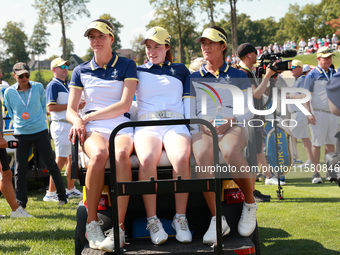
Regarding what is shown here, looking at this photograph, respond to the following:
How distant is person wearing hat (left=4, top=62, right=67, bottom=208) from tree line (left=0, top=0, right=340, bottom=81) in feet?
94.8

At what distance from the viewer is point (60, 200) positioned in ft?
28.3

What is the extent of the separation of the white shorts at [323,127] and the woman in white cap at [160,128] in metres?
6.17

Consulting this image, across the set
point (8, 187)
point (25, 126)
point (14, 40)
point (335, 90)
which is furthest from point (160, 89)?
point (14, 40)

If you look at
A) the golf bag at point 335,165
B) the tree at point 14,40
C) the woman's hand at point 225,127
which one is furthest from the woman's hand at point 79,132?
the tree at point 14,40

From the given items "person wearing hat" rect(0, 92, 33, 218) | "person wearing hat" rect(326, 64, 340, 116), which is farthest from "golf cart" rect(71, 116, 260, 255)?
"person wearing hat" rect(0, 92, 33, 218)

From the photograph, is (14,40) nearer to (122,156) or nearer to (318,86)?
(318,86)

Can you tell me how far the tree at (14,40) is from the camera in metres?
88.0

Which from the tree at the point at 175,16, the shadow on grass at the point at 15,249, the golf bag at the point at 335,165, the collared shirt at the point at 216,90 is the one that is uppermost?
the tree at the point at 175,16

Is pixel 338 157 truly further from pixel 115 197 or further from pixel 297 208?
pixel 297 208

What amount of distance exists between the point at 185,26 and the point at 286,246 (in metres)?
44.9

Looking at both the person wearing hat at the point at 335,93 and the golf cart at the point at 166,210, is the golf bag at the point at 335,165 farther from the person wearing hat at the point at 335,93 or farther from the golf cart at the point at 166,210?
the golf cart at the point at 166,210

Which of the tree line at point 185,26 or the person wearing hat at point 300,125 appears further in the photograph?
the tree line at point 185,26

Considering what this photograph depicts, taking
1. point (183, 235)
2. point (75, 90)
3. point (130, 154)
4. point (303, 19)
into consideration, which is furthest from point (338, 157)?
point (303, 19)

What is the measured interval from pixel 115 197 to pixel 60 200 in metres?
5.17
